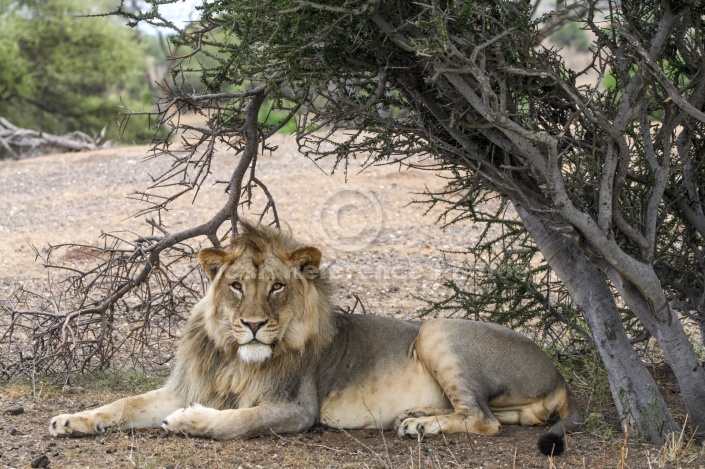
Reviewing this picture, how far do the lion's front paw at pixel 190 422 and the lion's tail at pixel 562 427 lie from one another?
1.82 meters

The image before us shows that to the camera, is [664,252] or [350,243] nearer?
[664,252]

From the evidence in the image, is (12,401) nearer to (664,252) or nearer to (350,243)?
(664,252)

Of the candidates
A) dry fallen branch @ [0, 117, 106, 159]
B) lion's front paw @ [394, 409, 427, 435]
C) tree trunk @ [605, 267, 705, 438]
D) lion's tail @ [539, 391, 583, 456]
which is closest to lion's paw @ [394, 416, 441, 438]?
lion's front paw @ [394, 409, 427, 435]

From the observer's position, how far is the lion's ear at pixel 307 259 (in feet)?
18.0

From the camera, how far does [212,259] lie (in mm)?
5453

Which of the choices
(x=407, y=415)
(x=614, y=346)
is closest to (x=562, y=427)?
(x=614, y=346)

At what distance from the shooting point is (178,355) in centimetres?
575

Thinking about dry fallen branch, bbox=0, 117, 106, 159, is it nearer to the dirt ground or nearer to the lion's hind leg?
the dirt ground

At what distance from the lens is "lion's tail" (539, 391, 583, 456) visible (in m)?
4.84

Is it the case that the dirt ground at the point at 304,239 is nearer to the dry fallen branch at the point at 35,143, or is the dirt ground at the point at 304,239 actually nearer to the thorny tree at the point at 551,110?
the thorny tree at the point at 551,110

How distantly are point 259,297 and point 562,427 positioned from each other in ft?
6.15

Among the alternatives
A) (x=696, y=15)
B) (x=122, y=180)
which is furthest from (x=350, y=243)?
(x=696, y=15)

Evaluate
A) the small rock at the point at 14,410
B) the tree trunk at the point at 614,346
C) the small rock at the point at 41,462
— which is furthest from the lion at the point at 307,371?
the small rock at the point at 14,410

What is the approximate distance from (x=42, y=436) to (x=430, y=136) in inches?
108
